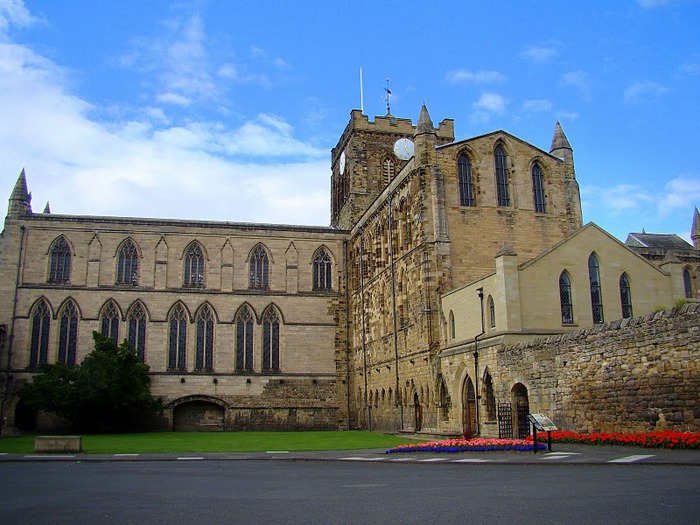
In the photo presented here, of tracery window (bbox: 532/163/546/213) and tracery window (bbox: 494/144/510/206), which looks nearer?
tracery window (bbox: 494/144/510/206)

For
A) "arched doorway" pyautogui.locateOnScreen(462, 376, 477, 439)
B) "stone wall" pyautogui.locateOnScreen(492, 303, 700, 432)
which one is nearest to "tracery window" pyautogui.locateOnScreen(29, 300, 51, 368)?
"arched doorway" pyautogui.locateOnScreen(462, 376, 477, 439)

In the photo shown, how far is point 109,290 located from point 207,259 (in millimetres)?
6834

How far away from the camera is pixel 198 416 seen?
4981 cm

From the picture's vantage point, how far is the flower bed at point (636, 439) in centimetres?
1689

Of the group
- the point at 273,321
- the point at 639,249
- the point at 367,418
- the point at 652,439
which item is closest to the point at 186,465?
the point at 652,439

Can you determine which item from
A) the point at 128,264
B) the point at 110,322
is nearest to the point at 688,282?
the point at 128,264

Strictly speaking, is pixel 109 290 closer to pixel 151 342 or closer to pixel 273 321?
pixel 151 342

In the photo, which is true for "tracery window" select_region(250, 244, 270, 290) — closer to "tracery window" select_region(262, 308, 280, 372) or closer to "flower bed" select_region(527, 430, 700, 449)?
"tracery window" select_region(262, 308, 280, 372)

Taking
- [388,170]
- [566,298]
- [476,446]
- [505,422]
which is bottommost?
Result: [476,446]

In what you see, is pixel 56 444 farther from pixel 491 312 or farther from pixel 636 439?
pixel 636 439

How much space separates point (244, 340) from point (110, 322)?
8971mm

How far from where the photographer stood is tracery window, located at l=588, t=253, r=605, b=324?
29.9m

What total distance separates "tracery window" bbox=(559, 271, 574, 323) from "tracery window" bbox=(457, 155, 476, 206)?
8.85 meters

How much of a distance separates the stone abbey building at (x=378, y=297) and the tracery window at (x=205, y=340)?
0.49 feet
